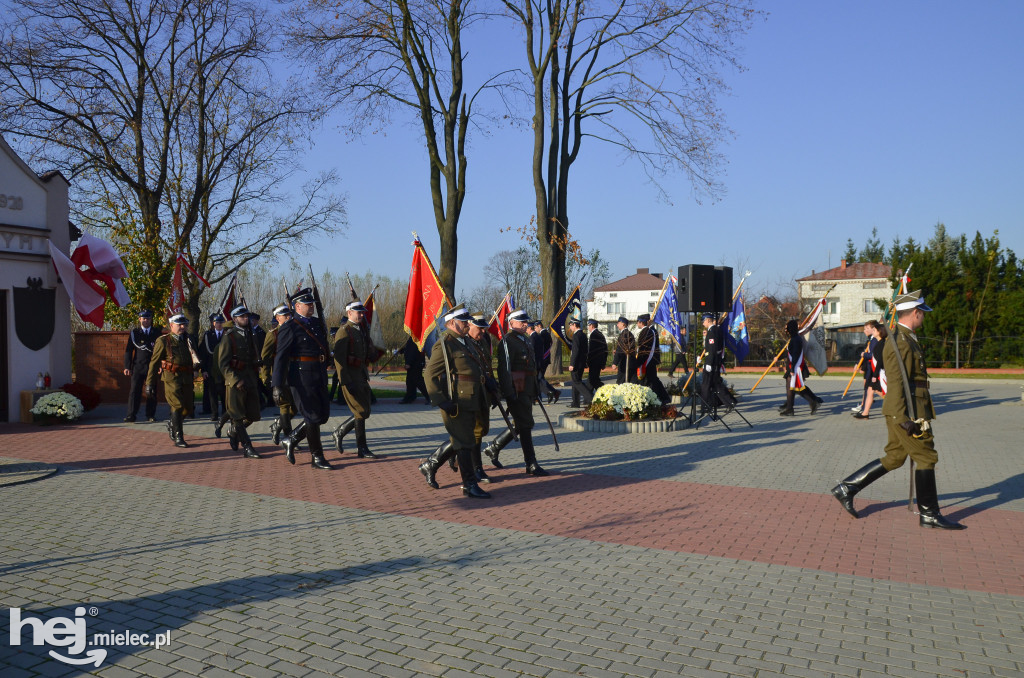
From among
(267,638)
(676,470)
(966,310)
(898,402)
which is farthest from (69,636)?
(966,310)

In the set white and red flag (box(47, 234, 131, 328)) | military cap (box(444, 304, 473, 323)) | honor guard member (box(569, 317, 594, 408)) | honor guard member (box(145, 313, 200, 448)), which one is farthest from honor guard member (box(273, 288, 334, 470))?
white and red flag (box(47, 234, 131, 328))

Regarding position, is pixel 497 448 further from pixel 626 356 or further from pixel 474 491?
pixel 626 356

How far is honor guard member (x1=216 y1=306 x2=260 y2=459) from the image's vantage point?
11008 mm

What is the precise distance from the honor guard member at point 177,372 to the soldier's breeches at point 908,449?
9223mm

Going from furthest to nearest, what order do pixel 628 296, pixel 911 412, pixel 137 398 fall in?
pixel 628 296, pixel 137 398, pixel 911 412

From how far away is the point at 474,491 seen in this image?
832 centimetres

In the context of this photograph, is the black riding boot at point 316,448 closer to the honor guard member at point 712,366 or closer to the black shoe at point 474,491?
the black shoe at point 474,491

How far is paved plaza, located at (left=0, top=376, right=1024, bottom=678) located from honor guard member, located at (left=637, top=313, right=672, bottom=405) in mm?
4290

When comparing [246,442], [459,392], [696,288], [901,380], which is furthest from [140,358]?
[901,380]

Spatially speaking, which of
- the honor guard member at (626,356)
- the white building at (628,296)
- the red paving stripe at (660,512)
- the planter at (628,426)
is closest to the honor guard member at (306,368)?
the red paving stripe at (660,512)

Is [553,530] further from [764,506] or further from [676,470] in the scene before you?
[676,470]

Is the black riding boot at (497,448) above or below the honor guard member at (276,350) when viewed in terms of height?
below

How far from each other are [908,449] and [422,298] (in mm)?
5869

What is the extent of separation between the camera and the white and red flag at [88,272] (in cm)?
1524
